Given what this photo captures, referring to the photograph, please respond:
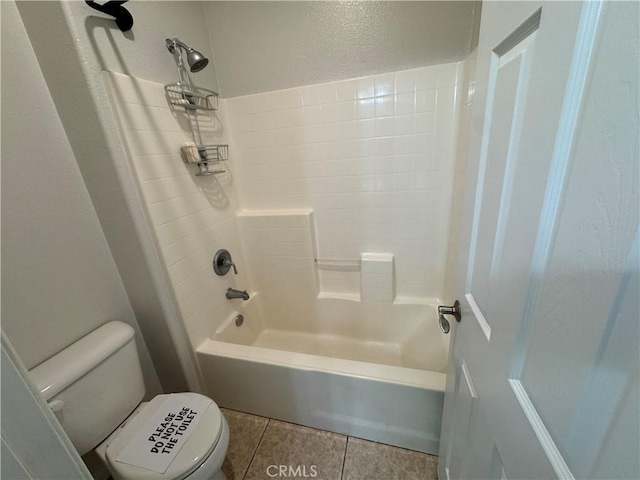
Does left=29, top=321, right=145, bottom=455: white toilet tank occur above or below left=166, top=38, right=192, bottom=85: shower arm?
below

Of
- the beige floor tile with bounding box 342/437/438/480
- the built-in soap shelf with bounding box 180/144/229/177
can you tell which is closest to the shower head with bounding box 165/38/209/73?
the built-in soap shelf with bounding box 180/144/229/177

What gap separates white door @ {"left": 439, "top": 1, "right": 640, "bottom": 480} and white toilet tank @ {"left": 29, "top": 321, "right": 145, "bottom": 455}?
1.28m

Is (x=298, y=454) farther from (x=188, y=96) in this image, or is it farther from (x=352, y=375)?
(x=188, y=96)

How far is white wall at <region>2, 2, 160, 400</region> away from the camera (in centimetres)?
83

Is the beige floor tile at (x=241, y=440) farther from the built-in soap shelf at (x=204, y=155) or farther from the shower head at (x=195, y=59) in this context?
the shower head at (x=195, y=59)

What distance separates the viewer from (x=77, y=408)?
894 mm

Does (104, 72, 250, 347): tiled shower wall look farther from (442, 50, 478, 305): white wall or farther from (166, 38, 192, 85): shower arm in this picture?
(442, 50, 478, 305): white wall

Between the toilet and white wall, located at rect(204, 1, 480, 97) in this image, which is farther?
white wall, located at rect(204, 1, 480, 97)

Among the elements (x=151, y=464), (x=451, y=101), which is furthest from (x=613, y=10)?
(x=151, y=464)

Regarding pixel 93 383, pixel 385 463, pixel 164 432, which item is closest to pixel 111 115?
pixel 93 383

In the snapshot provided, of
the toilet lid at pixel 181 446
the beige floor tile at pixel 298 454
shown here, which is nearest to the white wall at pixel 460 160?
the beige floor tile at pixel 298 454

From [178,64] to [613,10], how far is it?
1490 millimetres

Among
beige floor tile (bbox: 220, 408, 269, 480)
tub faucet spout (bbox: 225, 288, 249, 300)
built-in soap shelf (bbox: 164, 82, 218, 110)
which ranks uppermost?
built-in soap shelf (bbox: 164, 82, 218, 110)

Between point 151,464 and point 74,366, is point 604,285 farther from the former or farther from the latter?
point 74,366
